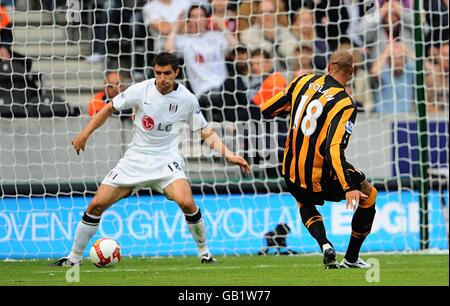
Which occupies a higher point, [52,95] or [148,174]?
[52,95]

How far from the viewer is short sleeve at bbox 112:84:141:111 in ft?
31.3

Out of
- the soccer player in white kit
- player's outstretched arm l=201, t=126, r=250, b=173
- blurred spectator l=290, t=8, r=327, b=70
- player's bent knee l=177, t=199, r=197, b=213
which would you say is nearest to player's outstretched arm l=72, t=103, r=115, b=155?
the soccer player in white kit

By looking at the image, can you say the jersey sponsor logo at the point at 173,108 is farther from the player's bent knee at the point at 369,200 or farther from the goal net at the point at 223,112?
the goal net at the point at 223,112

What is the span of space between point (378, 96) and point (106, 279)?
18.7ft

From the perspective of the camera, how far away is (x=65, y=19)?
41.2ft

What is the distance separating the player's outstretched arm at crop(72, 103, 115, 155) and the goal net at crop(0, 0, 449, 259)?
2604 millimetres

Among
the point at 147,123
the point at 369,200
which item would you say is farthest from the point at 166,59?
the point at 369,200

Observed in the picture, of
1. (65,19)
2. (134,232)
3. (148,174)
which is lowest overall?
(134,232)

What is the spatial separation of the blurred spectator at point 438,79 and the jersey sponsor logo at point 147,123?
4.30 m

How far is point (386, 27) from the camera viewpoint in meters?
12.8

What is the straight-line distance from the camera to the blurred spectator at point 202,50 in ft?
41.5
